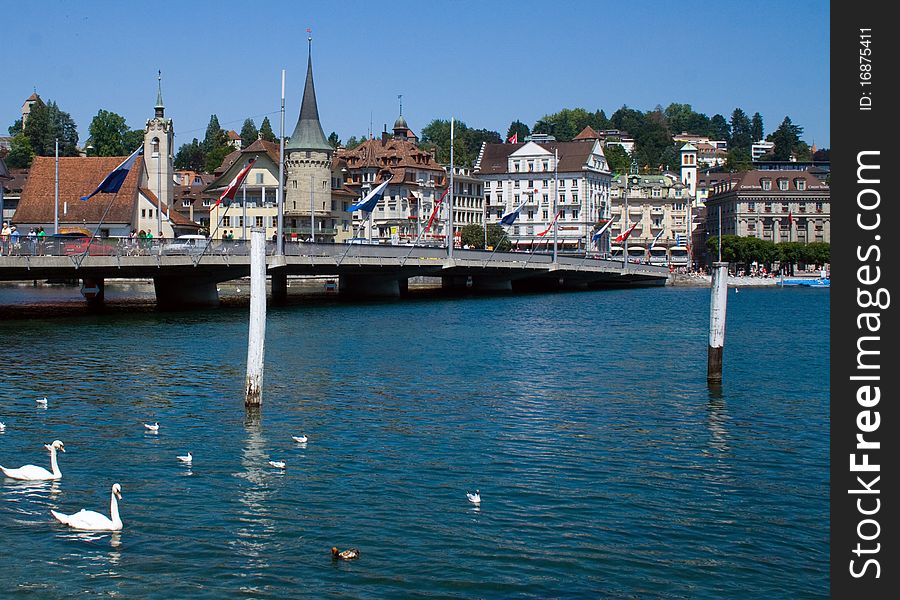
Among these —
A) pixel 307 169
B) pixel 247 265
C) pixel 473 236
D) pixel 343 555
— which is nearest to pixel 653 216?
pixel 473 236

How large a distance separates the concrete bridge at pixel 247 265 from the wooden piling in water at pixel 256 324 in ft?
94.6

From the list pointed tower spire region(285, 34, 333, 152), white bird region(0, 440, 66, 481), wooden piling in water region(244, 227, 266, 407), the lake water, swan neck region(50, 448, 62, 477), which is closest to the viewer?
the lake water

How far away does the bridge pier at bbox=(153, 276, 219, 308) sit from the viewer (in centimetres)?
7575

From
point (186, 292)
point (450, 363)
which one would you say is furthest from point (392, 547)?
point (186, 292)

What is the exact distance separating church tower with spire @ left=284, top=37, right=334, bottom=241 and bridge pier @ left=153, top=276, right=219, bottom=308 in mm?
59265

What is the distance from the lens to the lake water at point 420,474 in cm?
1789

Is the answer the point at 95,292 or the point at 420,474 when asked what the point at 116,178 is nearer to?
the point at 95,292

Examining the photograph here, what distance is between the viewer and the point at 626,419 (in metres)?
31.4

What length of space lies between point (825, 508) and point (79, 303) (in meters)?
70.4

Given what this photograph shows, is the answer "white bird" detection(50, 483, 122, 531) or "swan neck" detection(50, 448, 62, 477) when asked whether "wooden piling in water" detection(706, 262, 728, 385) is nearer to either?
"swan neck" detection(50, 448, 62, 477)

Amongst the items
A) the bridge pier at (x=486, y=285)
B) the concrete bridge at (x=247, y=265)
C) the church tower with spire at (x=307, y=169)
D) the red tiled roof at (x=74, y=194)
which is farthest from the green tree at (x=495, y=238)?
the red tiled roof at (x=74, y=194)

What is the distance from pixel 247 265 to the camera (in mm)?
69000

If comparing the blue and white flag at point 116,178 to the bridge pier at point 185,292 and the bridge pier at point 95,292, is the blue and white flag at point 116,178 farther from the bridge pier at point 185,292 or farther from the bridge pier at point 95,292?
the bridge pier at point 95,292

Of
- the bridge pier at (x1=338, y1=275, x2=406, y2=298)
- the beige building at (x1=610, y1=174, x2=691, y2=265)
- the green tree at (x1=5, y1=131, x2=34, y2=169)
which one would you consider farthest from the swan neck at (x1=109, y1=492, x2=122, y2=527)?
the green tree at (x1=5, y1=131, x2=34, y2=169)
